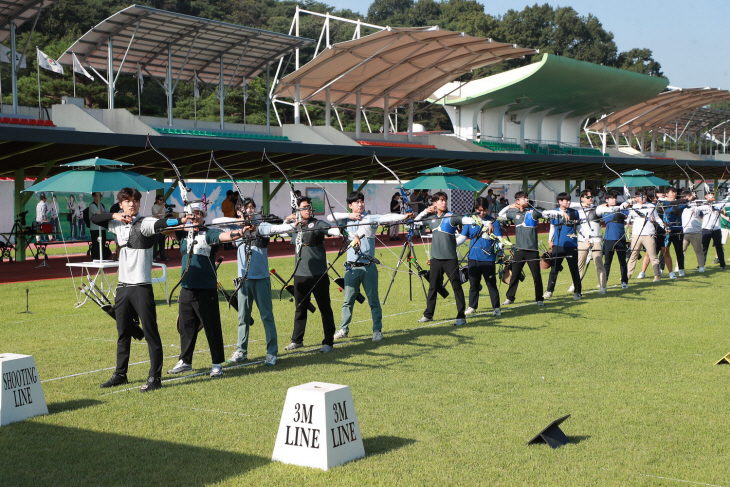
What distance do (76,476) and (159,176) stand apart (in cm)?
1707

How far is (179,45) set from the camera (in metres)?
30.7

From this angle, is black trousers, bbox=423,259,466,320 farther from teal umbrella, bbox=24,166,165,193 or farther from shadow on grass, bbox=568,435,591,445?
shadow on grass, bbox=568,435,591,445

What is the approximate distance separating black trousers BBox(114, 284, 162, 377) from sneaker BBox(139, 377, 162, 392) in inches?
1.6

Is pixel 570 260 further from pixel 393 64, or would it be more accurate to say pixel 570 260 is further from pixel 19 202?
pixel 393 64

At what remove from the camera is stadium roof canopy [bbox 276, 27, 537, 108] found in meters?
31.9

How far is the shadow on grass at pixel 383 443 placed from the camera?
5.05m

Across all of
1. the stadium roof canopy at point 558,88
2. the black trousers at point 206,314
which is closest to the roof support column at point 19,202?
the black trousers at point 206,314

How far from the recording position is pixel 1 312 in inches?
463

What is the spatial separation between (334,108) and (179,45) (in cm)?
1036

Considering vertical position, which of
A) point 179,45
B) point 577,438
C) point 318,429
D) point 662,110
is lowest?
point 577,438

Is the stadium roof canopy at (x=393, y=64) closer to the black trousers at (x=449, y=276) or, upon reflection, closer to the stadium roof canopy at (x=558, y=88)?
the stadium roof canopy at (x=558, y=88)

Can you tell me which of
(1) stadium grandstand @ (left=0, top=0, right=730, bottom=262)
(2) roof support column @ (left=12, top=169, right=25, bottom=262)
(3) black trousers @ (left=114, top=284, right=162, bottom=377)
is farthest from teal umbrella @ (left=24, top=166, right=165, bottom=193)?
(2) roof support column @ (left=12, top=169, right=25, bottom=262)

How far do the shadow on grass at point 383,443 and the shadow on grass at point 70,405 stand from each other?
258 centimetres

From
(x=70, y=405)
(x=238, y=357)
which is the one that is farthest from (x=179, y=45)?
(x=70, y=405)
